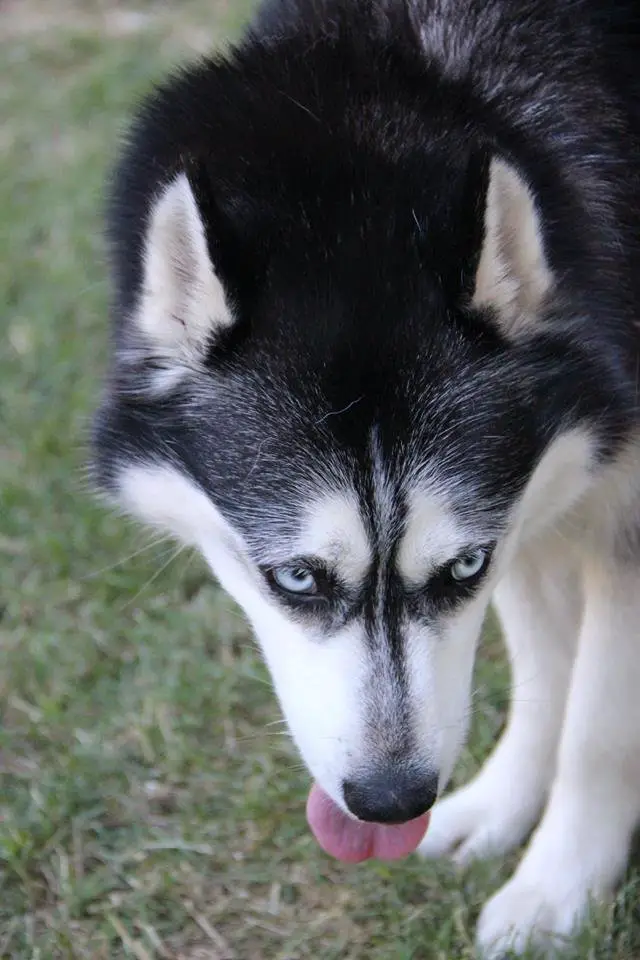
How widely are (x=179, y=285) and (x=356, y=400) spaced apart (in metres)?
0.52

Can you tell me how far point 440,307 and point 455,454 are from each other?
34 cm

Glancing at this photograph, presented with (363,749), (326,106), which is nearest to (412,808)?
(363,749)

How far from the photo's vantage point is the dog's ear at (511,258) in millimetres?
2846

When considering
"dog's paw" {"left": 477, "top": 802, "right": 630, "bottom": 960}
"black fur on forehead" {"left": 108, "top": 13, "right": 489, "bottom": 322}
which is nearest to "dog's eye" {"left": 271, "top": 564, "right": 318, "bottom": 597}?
"black fur on forehead" {"left": 108, "top": 13, "right": 489, "bottom": 322}

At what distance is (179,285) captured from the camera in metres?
3.04

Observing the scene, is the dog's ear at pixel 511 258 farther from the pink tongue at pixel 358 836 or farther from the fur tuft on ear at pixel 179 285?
the pink tongue at pixel 358 836

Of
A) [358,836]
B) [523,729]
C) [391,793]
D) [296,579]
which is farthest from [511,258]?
[523,729]

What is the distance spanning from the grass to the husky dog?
0.47 metres

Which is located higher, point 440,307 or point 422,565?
point 440,307

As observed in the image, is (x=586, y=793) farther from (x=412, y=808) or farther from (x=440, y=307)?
(x=440, y=307)

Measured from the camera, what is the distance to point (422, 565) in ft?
9.69

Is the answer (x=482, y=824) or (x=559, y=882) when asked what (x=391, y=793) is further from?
(x=482, y=824)

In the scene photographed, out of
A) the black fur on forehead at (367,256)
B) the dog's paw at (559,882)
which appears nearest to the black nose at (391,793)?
the black fur on forehead at (367,256)

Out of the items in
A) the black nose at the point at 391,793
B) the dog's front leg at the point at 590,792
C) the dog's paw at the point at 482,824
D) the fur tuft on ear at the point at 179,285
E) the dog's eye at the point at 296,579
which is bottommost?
the dog's paw at the point at 482,824
